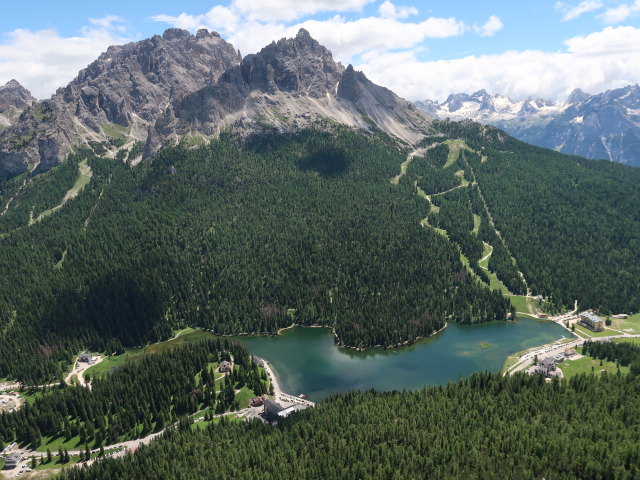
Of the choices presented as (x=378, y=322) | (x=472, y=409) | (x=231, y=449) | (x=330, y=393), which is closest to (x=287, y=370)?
(x=330, y=393)

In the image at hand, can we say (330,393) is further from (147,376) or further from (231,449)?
(147,376)

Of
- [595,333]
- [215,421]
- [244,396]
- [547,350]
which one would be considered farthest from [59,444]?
[595,333]

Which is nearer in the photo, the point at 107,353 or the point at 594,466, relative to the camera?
the point at 594,466

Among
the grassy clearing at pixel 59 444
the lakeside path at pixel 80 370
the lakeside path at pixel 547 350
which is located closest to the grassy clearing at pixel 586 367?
the lakeside path at pixel 547 350

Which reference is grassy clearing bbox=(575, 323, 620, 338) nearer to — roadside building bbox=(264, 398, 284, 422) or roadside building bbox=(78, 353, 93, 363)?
roadside building bbox=(264, 398, 284, 422)

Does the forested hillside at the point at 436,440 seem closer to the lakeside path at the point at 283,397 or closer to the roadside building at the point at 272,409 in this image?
the roadside building at the point at 272,409
